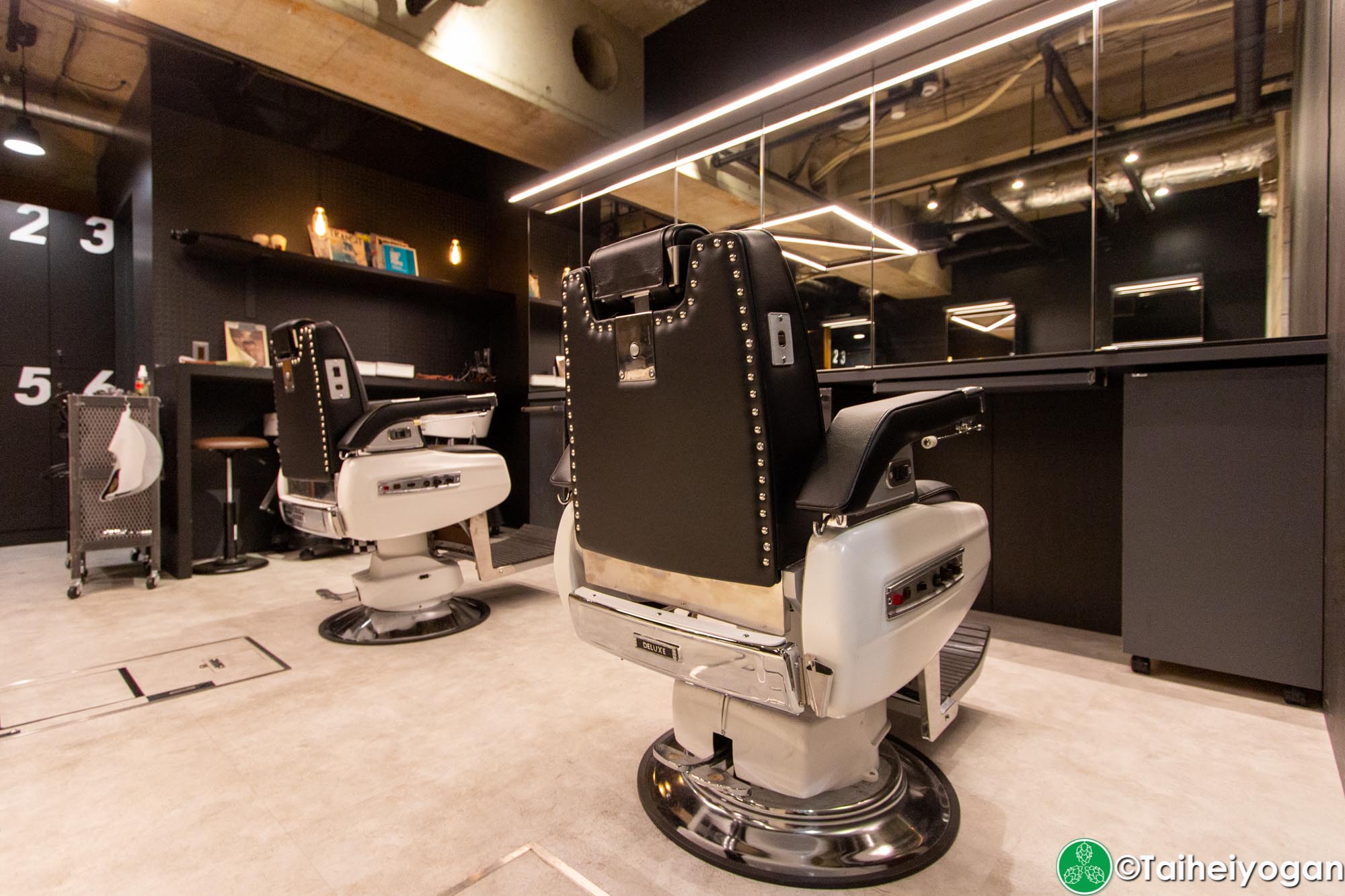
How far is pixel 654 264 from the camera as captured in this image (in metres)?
1.05

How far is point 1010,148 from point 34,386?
26.1ft

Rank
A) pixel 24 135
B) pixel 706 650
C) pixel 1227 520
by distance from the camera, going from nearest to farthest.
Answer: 1. pixel 706 650
2. pixel 1227 520
3. pixel 24 135

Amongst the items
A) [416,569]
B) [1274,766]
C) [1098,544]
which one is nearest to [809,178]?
[1098,544]

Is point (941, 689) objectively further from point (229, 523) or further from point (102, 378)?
point (102, 378)

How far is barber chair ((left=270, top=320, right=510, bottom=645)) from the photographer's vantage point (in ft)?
7.80

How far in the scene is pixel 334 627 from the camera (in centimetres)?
261

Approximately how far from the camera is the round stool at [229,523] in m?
3.81

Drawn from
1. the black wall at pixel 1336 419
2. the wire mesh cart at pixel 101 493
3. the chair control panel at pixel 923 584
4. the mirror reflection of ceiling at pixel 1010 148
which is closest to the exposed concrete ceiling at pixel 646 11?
the mirror reflection of ceiling at pixel 1010 148

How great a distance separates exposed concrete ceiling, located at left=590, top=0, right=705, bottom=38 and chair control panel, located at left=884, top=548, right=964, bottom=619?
492 cm

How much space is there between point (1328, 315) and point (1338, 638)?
3.25ft

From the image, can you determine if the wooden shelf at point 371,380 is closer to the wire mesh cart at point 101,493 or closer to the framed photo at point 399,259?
the wire mesh cart at point 101,493

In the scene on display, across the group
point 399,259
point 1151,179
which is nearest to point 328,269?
point 399,259

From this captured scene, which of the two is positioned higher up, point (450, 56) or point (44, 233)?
point (450, 56)

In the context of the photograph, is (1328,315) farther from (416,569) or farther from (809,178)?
(416,569)
